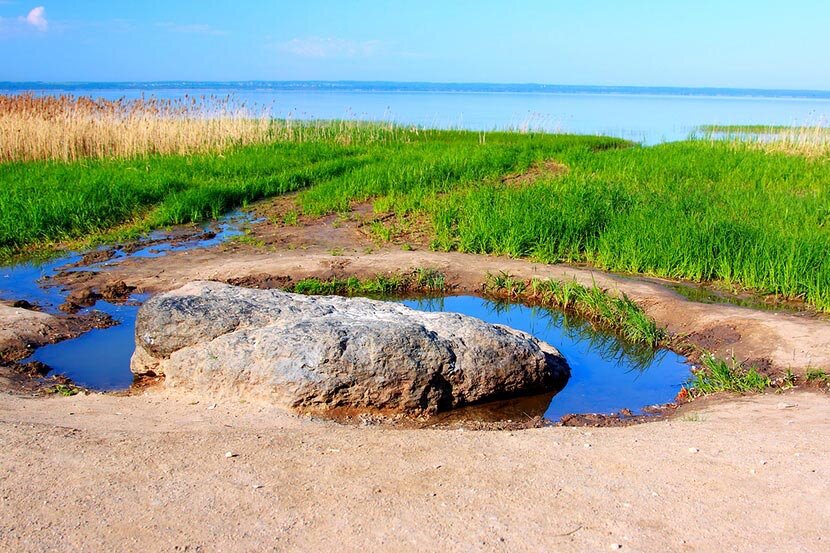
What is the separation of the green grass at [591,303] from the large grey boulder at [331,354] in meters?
1.37

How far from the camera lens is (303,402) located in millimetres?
5074

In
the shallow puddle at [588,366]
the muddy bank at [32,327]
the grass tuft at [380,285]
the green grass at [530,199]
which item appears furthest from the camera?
the green grass at [530,199]

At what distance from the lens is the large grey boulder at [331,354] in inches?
200

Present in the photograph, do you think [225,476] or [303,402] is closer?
[225,476]

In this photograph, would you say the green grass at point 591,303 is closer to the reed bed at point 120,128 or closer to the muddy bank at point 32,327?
the muddy bank at point 32,327

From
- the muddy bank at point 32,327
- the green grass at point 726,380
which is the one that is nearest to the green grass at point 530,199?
the green grass at point 726,380

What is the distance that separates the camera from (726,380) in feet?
18.4

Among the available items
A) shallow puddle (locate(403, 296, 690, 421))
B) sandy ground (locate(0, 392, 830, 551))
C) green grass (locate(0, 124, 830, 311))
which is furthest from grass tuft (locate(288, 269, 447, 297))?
sandy ground (locate(0, 392, 830, 551))

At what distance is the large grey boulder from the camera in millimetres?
5086

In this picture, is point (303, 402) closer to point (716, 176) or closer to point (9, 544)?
point (9, 544)

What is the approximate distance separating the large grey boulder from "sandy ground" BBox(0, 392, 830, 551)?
1.10 feet

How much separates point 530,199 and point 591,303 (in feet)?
11.8

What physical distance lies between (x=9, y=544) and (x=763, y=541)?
306 cm

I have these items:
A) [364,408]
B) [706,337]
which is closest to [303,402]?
[364,408]
